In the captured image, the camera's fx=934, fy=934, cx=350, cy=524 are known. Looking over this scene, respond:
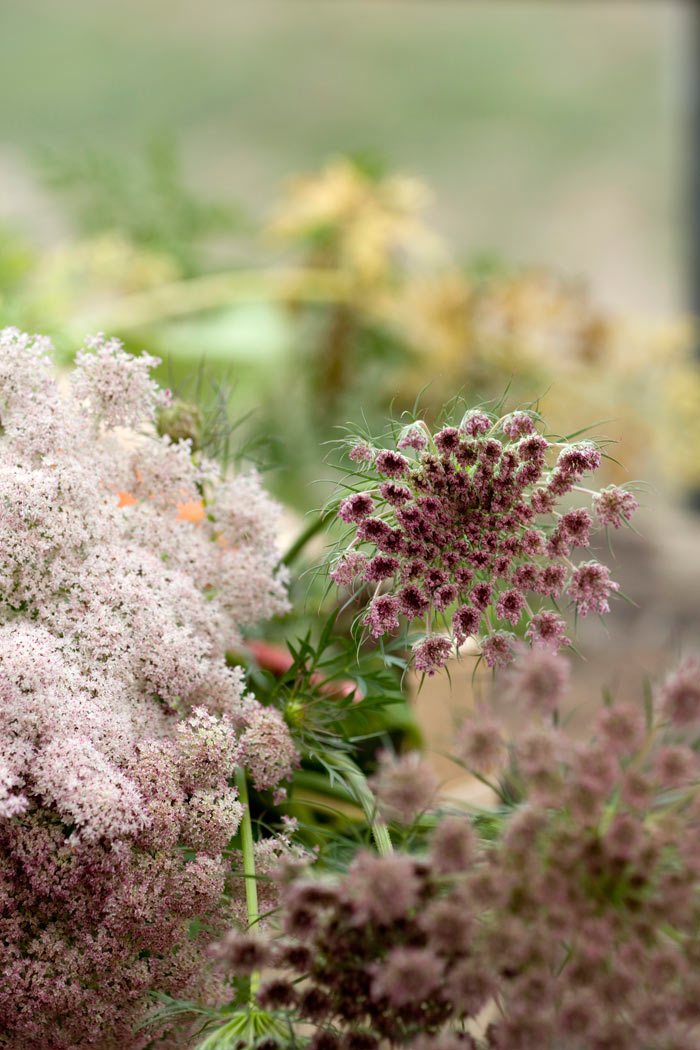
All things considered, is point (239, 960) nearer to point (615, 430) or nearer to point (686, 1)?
point (615, 430)

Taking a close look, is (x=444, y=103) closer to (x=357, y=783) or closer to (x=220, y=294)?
(x=220, y=294)

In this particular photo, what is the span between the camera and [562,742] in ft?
0.99

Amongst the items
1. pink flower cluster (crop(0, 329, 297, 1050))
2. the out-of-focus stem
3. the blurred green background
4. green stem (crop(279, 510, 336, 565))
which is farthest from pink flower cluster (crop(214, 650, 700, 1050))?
the blurred green background

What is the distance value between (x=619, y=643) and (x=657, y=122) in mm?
1646

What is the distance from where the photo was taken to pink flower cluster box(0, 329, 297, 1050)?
372 millimetres

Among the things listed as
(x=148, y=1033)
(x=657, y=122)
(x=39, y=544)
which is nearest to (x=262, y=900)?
(x=148, y=1033)

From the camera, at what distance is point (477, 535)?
1.35 feet

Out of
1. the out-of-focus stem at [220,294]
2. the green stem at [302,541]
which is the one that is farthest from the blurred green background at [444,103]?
the green stem at [302,541]

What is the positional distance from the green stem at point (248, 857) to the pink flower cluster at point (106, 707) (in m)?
0.02

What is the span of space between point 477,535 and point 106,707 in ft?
0.59

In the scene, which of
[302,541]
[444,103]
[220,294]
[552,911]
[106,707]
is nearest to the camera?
[552,911]

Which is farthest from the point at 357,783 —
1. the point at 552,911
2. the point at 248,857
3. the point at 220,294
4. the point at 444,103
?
the point at 444,103

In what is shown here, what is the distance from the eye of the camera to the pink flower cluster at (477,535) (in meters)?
0.40

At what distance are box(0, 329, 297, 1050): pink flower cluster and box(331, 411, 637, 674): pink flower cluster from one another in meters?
0.09
